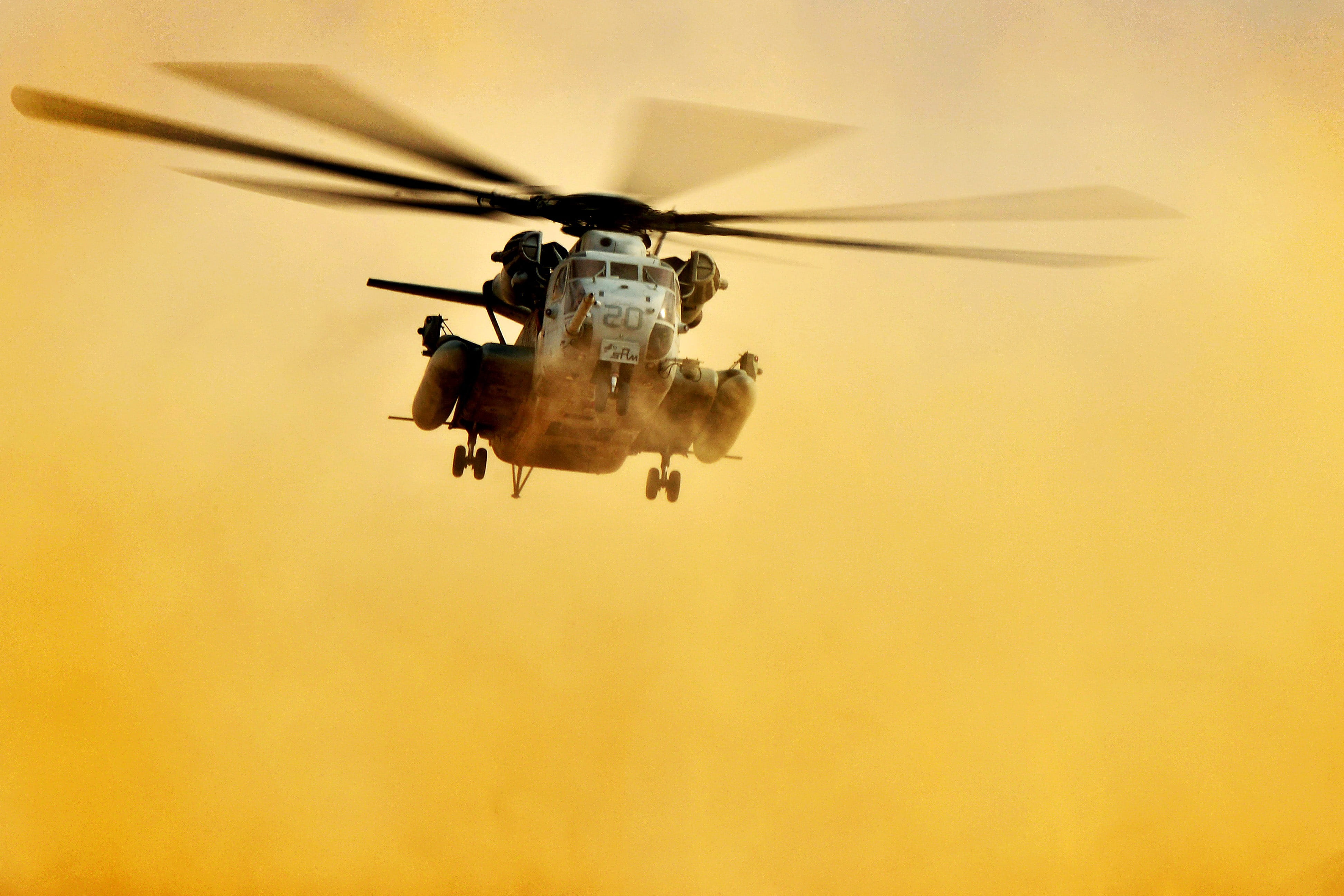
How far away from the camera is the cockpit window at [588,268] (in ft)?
37.5

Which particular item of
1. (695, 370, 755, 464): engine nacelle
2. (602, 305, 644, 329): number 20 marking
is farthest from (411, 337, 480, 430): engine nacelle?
(695, 370, 755, 464): engine nacelle

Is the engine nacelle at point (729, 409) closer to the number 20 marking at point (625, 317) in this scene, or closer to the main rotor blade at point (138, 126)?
the number 20 marking at point (625, 317)

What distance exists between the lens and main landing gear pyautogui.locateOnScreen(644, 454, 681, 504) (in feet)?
45.1

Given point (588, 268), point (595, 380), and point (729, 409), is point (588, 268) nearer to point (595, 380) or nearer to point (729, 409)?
point (595, 380)

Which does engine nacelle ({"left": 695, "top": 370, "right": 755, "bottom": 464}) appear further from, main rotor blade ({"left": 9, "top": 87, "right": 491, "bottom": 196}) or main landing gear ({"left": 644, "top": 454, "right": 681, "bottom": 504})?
main rotor blade ({"left": 9, "top": 87, "right": 491, "bottom": 196})

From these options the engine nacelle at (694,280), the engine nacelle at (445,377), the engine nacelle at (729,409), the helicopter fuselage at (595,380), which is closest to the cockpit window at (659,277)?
the helicopter fuselage at (595,380)

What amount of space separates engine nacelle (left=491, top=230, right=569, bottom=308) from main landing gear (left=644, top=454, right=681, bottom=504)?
2.40 meters

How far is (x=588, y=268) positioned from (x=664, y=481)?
10.5 feet

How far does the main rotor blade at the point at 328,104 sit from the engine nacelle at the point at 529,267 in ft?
7.66

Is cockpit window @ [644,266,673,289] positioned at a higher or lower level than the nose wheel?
higher

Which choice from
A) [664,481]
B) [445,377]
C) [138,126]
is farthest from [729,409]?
[138,126]

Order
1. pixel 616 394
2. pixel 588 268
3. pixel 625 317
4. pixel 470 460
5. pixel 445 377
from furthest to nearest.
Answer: pixel 470 460 → pixel 445 377 → pixel 588 268 → pixel 616 394 → pixel 625 317

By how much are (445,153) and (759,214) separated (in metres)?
3.08

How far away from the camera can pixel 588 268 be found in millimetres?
11477
